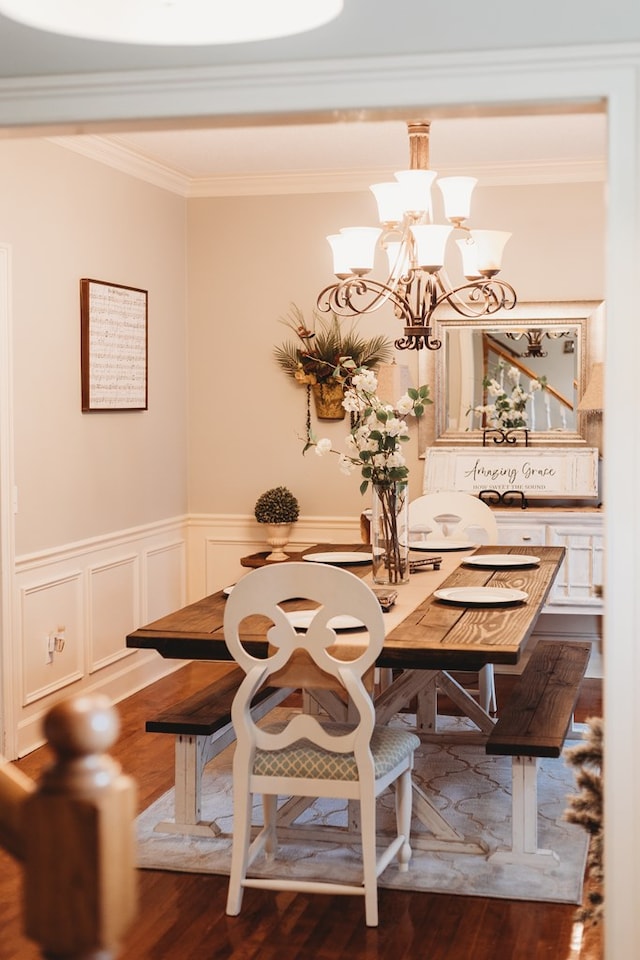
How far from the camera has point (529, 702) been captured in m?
3.93

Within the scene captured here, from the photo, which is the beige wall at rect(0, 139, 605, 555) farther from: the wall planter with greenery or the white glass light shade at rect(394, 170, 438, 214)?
the white glass light shade at rect(394, 170, 438, 214)

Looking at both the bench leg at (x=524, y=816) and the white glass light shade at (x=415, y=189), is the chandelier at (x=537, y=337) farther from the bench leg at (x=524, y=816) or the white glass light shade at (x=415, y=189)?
the bench leg at (x=524, y=816)

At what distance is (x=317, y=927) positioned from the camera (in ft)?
10.4

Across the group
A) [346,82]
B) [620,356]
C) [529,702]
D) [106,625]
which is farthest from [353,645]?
[106,625]

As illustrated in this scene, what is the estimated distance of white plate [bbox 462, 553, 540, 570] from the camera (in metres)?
4.49

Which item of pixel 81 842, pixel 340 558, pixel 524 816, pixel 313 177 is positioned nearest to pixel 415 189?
pixel 340 558

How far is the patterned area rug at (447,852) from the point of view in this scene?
3.44 m

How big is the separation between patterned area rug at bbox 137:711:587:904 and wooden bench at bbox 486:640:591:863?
79 mm

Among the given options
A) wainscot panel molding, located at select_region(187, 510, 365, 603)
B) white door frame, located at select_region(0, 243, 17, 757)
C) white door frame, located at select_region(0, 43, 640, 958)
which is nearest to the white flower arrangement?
white door frame, located at select_region(0, 243, 17, 757)

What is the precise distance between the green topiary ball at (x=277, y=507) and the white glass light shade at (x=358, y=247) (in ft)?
7.23

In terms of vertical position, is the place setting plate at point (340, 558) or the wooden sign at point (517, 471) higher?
the wooden sign at point (517, 471)

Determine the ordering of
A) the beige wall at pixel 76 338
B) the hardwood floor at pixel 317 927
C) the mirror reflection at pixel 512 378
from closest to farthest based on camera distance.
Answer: the hardwood floor at pixel 317 927 < the beige wall at pixel 76 338 < the mirror reflection at pixel 512 378

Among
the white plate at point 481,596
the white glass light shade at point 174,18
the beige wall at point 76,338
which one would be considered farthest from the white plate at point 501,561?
the white glass light shade at point 174,18

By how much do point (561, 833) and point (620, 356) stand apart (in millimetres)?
2219
